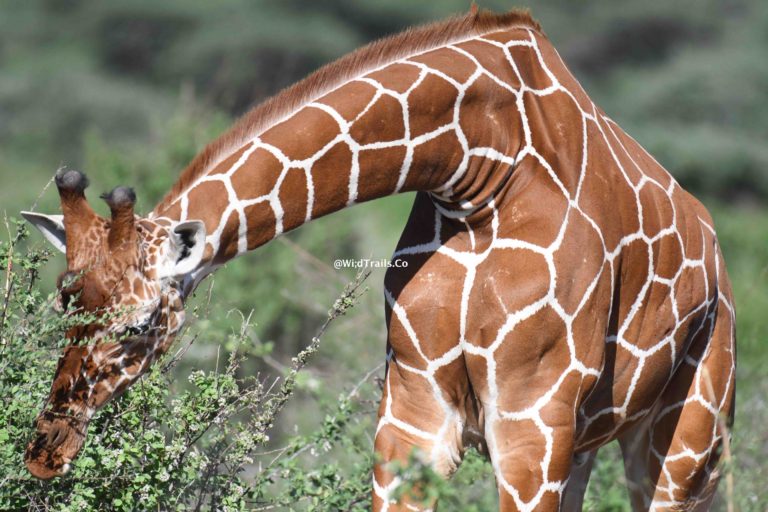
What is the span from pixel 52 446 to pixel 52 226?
643 millimetres

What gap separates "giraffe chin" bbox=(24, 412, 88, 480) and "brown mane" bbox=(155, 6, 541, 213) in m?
0.68

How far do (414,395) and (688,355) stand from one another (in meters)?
1.27

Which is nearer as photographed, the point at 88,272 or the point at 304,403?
the point at 88,272

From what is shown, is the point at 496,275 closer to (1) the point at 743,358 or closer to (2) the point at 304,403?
(1) the point at 743,358

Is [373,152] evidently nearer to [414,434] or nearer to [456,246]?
[456,246]

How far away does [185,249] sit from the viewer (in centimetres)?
340

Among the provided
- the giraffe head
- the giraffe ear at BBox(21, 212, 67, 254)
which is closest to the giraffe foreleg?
the giraffe head

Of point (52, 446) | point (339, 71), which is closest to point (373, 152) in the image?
point (339, 71)

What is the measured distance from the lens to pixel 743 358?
8.11 meters

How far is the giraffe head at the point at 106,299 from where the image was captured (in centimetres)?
329

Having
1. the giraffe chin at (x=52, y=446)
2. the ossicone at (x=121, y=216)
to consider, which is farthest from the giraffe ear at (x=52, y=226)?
the giraffe chin at (x=52, y=446)

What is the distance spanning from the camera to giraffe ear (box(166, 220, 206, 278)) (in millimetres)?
3354

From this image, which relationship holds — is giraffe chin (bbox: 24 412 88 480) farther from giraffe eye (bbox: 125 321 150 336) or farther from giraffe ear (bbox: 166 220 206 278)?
giraffe ear (bbox: 166 220 206 278)

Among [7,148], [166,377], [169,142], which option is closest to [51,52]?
[7,148]
